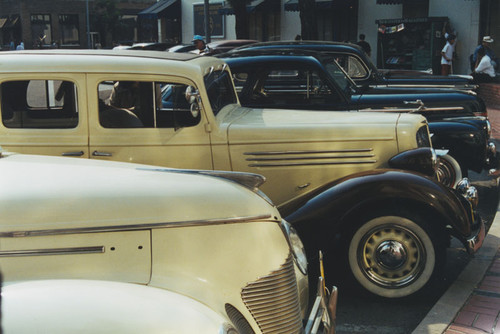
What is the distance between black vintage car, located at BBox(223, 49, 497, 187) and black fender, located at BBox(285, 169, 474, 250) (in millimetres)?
2526

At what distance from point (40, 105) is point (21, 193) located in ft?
9.76

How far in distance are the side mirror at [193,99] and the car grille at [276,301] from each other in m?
2.49

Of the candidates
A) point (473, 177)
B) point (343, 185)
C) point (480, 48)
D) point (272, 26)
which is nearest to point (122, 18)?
point (272, 26)

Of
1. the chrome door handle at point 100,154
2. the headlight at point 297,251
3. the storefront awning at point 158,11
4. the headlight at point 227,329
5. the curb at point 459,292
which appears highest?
the storefront awning at point 158,11

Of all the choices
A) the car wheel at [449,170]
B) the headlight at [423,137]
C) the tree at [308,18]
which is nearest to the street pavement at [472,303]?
the headlight at [423,137]

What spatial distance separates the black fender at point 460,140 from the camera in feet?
25.1

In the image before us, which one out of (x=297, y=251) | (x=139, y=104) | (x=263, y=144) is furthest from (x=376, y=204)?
(x=139, y=104)

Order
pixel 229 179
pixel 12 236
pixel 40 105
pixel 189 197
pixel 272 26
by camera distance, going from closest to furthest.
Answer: pixel 12 236
pixel 189 197
pixel 229 179
pixel 40 105
pixel 272 26

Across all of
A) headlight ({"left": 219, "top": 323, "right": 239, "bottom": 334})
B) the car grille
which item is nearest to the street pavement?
the car grille

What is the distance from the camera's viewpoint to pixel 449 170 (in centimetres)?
734

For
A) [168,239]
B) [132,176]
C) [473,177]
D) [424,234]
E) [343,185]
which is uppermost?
[132,176]

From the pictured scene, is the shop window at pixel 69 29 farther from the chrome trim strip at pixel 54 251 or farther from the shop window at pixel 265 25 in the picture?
the chrome trim strip at pixel 54 251

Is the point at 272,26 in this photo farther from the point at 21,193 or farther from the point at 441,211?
the point at 21,193

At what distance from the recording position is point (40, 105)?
5352 mm
